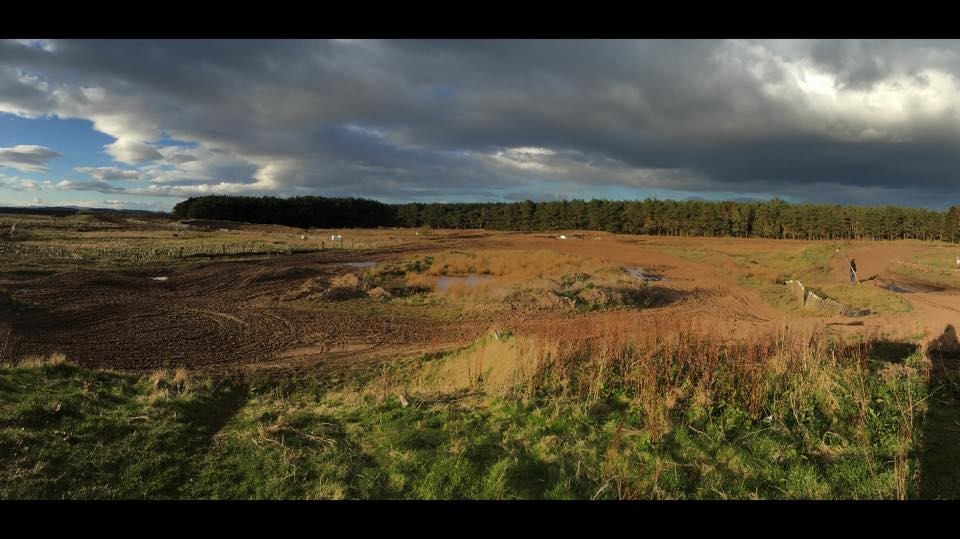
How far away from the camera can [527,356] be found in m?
7.37

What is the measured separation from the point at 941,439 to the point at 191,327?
16.9m

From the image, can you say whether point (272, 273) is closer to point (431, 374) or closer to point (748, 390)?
point (431, 374)

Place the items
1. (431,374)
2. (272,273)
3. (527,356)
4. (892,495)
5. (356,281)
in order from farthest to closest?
(272,273), (356,281), (431,374), (527,356), (892,495)

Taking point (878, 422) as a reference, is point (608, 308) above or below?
below

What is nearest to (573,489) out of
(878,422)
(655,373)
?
(655,373)

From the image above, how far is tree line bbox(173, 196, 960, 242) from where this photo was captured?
80.8 meters

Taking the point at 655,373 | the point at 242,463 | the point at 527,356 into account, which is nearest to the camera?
the point at 242,463

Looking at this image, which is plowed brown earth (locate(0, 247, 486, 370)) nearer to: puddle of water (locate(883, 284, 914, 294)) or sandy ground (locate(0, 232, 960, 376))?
Result: sandy ground (locate(0, 232, 960, 376))

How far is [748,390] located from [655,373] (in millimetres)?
1175

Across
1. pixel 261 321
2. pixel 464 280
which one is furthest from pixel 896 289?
pixel 261 321

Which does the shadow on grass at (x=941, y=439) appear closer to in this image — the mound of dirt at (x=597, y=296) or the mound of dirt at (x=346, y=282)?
the mound of dirt at (x=597, y=296)

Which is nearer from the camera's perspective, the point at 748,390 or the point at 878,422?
the point at 878,422

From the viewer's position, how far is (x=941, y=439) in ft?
16.4

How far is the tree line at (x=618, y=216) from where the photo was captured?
80750mm
